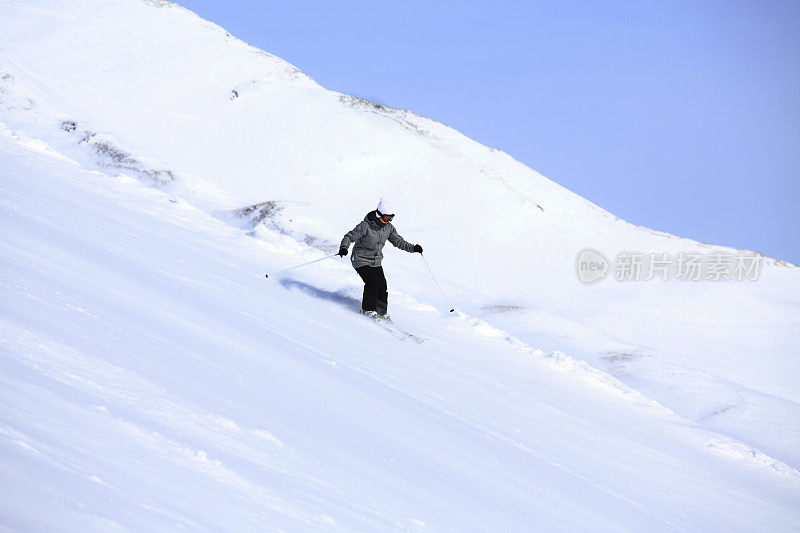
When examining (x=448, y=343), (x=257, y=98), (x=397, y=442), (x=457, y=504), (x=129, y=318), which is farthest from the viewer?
(x=257, y=98)

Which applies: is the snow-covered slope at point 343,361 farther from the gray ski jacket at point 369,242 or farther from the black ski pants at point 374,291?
the gray ski jacket at point 369,242

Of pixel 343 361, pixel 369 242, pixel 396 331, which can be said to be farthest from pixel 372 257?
pixel 343 361

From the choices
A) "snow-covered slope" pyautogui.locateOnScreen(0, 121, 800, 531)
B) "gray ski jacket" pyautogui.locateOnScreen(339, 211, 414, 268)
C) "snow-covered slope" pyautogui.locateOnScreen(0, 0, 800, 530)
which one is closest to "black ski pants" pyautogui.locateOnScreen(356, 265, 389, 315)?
"gray ski jacket" pyautogui.locateOnScreen(339, 211, 414, 268)

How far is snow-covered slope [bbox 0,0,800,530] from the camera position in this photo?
3928 millimetres

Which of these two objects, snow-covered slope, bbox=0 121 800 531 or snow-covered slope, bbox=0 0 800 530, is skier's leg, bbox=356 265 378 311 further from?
snow-covered slope, bbox=0 0 800 530

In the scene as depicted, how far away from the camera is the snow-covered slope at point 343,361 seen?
3.93 m

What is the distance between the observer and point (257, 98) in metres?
30.5

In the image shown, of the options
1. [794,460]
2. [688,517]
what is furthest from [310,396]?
[794,460]

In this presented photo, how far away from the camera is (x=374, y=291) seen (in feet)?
35.8

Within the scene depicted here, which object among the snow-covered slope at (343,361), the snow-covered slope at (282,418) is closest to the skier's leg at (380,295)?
the snow-covered slope at (282,418)

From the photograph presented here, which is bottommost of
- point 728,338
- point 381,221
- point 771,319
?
point 381,221

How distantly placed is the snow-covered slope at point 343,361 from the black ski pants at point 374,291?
41 cm

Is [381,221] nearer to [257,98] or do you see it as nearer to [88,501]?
[88,501]

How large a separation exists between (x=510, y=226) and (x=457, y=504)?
65.2 feet
